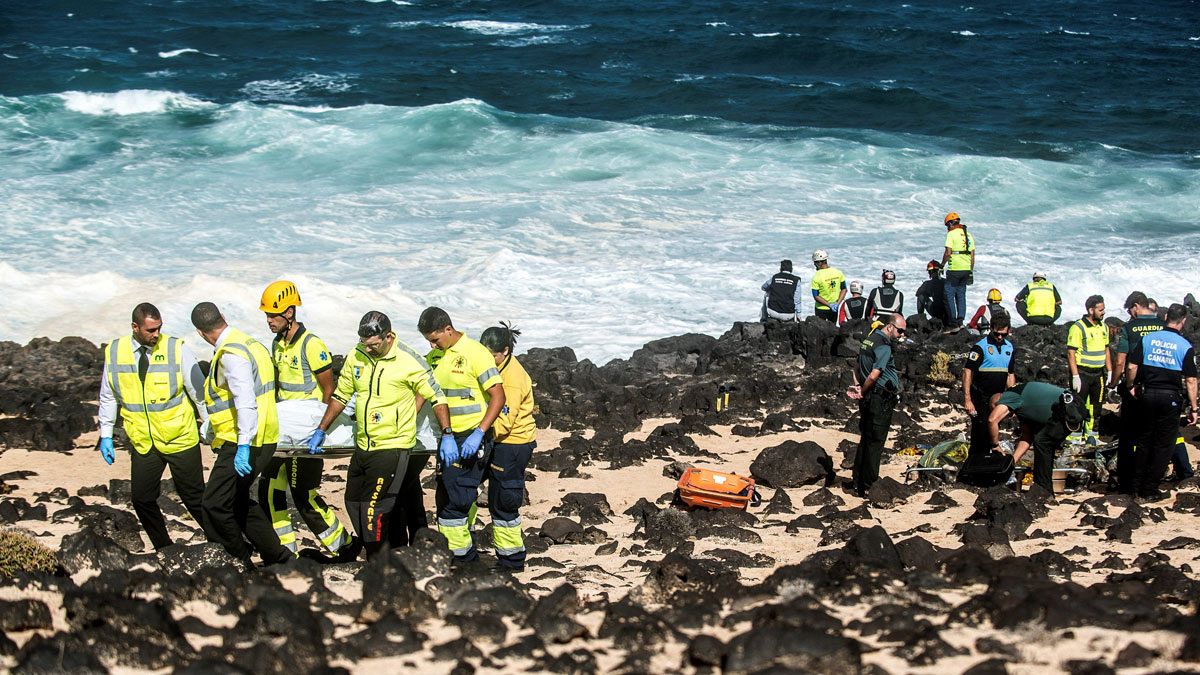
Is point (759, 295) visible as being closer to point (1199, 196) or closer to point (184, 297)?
point (184, 297)

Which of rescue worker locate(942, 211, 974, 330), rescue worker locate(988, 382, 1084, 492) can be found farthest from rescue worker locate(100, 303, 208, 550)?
rescue worker locate(942, 211, 974, 330)

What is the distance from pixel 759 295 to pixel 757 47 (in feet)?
92.3

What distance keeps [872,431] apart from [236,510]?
216 inches

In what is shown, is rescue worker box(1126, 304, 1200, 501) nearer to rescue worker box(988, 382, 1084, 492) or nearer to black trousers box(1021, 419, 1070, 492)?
rescue worker box(988, 382, 1084, 492)

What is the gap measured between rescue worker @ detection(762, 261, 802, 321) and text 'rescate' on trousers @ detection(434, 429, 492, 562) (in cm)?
976

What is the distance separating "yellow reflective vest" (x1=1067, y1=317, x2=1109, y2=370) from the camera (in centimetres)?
1255

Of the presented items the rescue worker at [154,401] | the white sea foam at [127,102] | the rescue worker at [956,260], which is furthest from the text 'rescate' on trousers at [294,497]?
the white sea foam at [127,102]

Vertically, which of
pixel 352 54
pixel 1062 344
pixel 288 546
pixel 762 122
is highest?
pixel 352 54

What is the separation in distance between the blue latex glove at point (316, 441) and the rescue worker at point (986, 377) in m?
5.73

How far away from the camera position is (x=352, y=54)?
47.0 meters

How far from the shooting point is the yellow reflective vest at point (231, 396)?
26.2ft

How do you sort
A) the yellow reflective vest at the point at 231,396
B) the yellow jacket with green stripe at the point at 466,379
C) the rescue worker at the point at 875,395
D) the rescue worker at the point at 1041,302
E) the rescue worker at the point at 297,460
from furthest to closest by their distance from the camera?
the rescue worker at the point at 1041,302, the rescue worker at the point at 875,395, the rescue worker at the point at 297,460, the yellow jacket with green stripe at the point at 466,379, the yellow reflective vest at the point at 231,396

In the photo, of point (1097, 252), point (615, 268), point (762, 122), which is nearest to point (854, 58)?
point (762, 122)

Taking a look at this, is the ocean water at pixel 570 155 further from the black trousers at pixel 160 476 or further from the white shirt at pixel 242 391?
the white shirt at pixel 242 391
